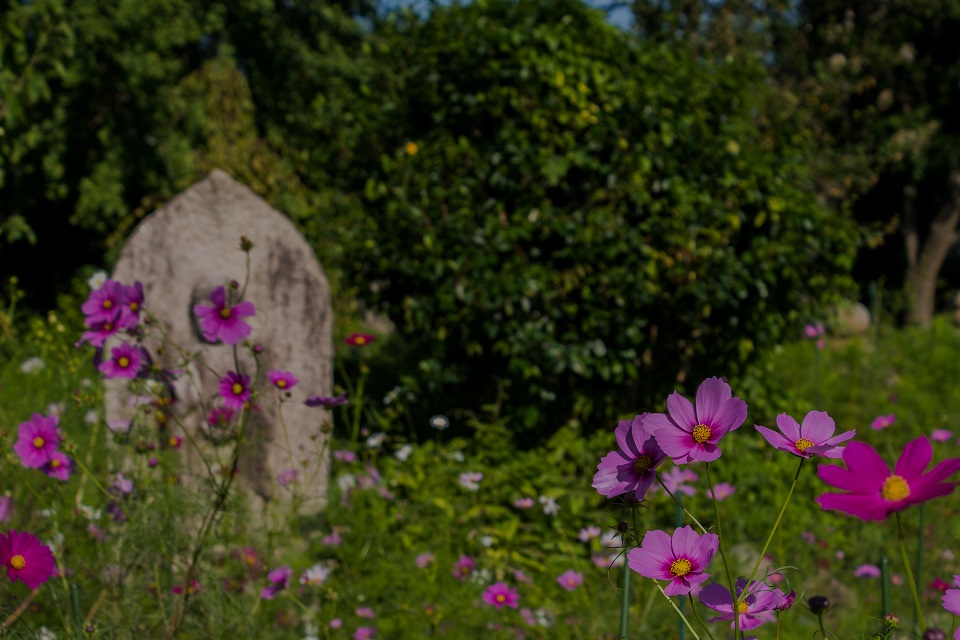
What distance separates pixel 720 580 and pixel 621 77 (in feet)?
8.28

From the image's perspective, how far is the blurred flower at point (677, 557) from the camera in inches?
35.6

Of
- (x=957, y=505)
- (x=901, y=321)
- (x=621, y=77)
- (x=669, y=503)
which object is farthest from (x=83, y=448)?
(x=901, y=321)

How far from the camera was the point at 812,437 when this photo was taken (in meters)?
1.00

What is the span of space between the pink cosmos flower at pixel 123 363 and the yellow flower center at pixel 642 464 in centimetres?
128

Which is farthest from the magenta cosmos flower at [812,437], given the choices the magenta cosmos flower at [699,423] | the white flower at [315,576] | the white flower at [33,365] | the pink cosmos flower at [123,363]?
the white flower at [33,365]

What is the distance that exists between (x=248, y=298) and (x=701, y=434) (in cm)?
273

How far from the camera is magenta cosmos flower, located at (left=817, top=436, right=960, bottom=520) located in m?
0.76

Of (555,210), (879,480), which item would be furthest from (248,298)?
(879,480)

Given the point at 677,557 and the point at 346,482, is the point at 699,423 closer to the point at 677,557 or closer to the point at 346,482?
the point at 677,557

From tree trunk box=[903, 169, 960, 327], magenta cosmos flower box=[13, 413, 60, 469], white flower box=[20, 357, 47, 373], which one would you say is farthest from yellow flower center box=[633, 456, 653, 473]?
tree trunk box=[903, 169, 960, 327]

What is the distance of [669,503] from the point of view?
3789 mm

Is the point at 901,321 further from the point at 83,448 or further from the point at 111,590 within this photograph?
the point at 111,590

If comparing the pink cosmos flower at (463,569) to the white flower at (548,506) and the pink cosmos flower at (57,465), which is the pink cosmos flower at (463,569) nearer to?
the white flower at (548,506)

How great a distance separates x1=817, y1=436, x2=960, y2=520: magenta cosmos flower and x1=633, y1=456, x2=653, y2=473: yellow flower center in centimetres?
21
